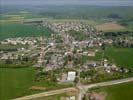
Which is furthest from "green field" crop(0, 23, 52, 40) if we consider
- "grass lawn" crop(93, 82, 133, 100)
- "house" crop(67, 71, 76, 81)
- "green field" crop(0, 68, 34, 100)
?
"grass lawn" crop(93, 82, 133, 100)

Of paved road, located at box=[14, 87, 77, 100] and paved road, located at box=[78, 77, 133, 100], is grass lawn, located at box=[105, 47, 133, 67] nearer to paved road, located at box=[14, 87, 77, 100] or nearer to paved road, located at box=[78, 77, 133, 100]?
paved road, located at box=[78, 77, 133, 100]

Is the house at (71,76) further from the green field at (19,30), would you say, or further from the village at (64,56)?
the green field at (19,30)

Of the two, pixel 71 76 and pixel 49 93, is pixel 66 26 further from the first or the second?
pixel 49 93

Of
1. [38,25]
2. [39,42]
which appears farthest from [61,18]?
[39,42]

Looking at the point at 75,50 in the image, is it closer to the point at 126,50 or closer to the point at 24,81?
the point at 126,50

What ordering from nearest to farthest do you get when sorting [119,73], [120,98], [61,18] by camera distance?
[120,98]
[119,73]
[61,18]

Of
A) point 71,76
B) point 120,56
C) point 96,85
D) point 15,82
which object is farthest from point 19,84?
point 120,56

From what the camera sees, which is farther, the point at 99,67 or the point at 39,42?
the point at 39,42
